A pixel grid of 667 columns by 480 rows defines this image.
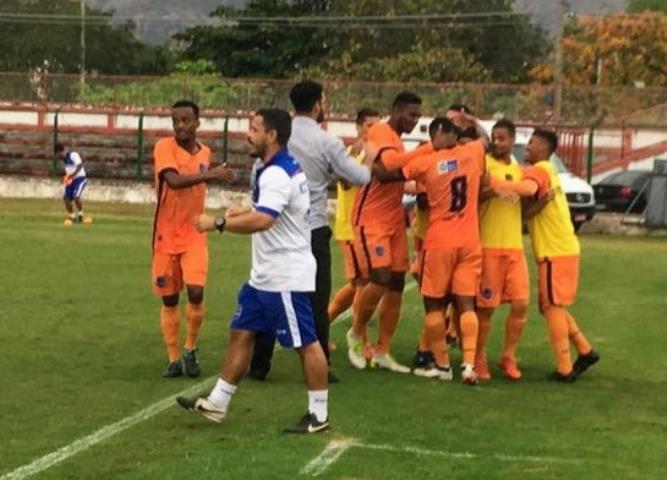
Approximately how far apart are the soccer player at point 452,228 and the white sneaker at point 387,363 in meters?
0.62

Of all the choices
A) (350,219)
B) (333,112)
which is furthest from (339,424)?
(333,112)

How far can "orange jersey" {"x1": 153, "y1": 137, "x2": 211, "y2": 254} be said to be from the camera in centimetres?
1100

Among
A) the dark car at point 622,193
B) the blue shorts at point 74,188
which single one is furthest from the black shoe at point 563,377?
the dark car at point 622,193

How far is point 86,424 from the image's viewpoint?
9.22m

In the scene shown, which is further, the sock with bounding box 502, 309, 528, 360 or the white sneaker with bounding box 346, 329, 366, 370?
the white sneaker with bounding box 346, 329, 366, 370

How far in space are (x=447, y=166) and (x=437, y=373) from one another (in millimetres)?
1645

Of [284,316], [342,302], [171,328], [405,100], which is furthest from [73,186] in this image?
[284,316]

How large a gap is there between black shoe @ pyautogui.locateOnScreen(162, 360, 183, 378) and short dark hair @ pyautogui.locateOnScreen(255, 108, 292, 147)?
286 cm

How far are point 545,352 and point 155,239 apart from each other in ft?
13.0

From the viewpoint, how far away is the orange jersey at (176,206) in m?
11.0

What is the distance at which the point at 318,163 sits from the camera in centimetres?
1059

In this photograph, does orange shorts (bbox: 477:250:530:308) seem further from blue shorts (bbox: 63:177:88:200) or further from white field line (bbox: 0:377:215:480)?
blue shorts (bbox: 63:177:88:200)

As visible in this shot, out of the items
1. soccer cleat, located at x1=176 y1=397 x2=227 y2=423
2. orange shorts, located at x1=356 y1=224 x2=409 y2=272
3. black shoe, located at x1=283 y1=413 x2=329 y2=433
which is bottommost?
black shoe, located at x1=283 y1=413 x2=329 y2=433

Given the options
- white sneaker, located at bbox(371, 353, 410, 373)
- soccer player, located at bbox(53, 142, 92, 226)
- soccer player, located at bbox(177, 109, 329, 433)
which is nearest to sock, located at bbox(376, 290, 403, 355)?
white sneaker, located at bbox(371, 353, 410, 373)
